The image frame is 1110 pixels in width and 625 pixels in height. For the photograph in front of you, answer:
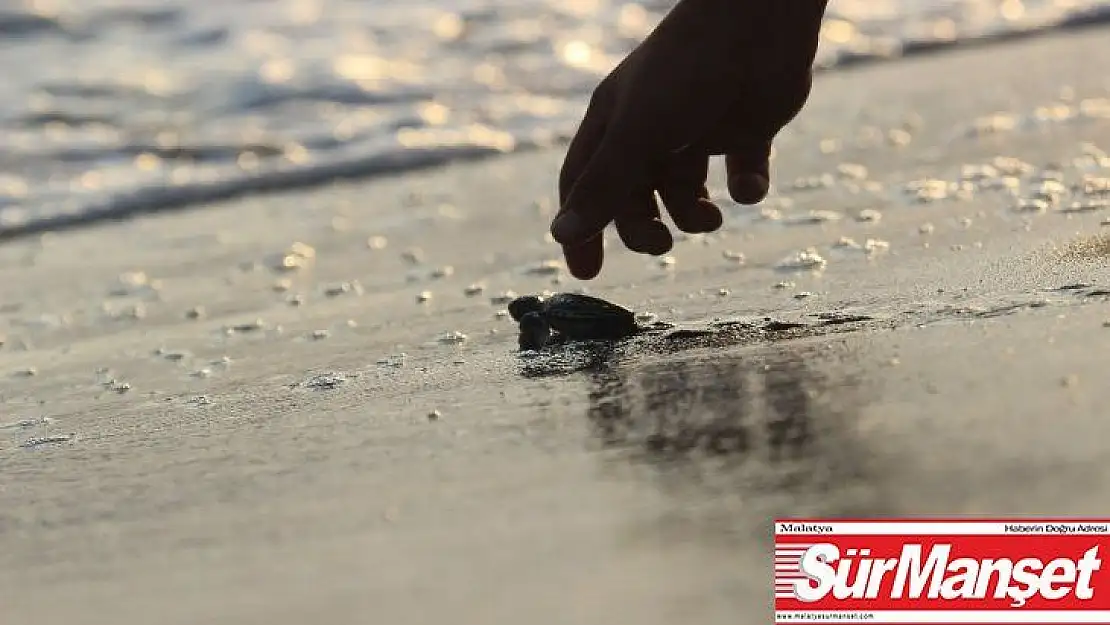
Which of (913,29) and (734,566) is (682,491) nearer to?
(734,566)

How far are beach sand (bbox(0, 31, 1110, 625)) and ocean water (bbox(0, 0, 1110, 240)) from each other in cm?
114

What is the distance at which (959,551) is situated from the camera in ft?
5.41

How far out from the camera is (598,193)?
2.24 metres

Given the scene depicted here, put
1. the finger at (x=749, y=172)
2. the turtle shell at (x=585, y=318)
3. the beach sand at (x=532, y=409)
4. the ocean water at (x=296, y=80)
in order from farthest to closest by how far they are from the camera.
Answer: the ocean water at (x=296, y=80) → the turtle shell at (x=585, y=318) → the finger at (x=749, y=172) → the beach sand at (x=532, y=409)

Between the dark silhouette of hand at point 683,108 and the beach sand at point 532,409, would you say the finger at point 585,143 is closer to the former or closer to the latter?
the dark silhouette of hand at point 683,108

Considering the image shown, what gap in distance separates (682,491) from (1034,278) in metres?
1.08

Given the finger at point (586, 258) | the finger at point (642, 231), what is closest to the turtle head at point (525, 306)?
the finger at point (586, 258)

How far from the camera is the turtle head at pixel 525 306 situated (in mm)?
2773

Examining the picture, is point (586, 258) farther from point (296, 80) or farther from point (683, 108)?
point (296, 80)

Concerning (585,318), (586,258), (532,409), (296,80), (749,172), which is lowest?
(532,409)

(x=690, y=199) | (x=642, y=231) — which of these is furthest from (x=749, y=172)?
(x=642, y=231)

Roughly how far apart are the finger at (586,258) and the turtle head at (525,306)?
350 mm

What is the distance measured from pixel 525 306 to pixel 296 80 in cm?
384

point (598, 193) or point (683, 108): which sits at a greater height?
point (683, 108)
